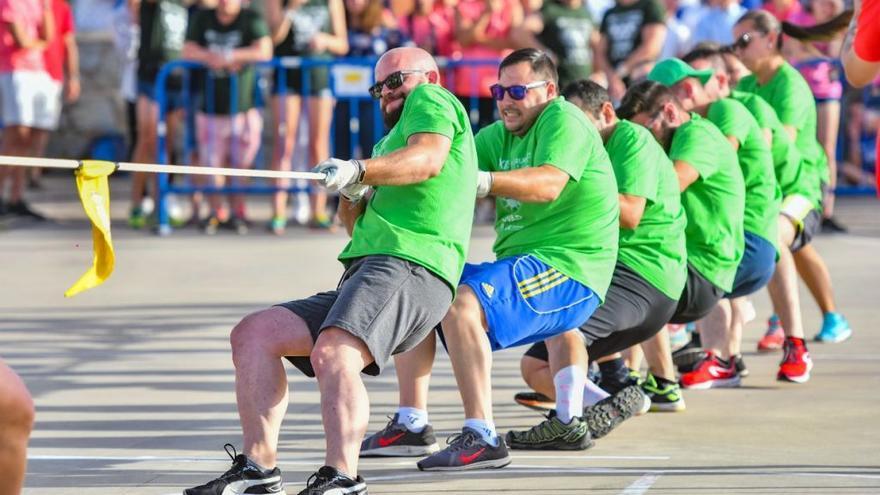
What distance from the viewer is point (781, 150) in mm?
8883

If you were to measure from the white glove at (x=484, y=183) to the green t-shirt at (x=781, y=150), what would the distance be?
2922mm

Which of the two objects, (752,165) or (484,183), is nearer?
(484,183)

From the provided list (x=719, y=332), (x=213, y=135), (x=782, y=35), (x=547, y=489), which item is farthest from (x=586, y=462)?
(x=213, y=135)

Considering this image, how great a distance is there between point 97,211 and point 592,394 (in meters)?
2.55

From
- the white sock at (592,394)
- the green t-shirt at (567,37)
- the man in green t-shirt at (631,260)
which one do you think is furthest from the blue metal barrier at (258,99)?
the white sock at (592,394)

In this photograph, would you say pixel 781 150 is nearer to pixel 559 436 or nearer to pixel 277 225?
pixel 559 436

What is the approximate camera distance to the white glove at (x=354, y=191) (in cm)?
564

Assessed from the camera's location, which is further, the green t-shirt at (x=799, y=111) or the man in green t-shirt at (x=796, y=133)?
the green t-shirt at (x=799, y=111)

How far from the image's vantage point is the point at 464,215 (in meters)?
5.86

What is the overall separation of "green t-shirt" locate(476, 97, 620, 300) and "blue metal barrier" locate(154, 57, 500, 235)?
7.83 meters

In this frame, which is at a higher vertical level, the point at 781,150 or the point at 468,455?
the point at 781,150

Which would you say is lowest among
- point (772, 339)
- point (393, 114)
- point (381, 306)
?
point (772, 339)

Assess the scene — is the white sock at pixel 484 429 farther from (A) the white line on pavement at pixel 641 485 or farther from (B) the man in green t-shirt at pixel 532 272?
(A) the white line on pavement at pixel 641 485

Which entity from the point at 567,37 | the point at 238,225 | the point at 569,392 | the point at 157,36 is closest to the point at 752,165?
the point at 569,392
